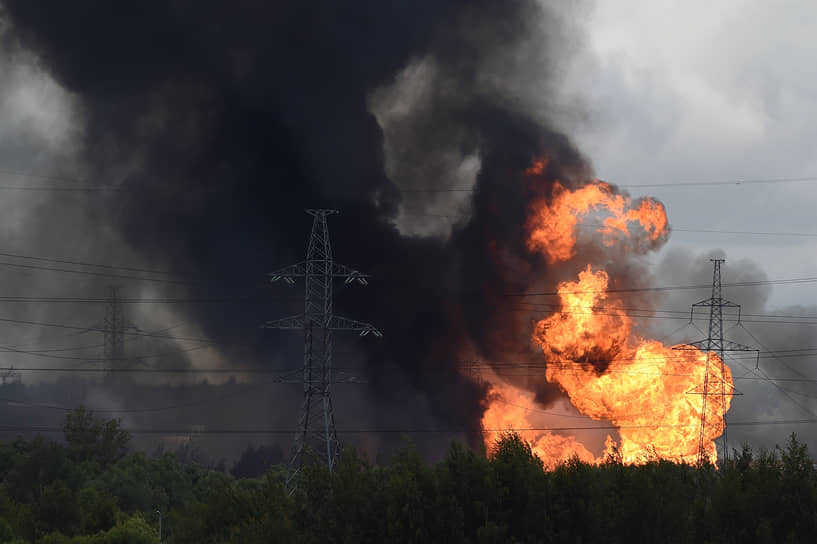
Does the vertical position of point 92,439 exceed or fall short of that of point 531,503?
it falls short

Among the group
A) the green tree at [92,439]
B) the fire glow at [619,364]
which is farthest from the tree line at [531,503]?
the green tree at [92,439]

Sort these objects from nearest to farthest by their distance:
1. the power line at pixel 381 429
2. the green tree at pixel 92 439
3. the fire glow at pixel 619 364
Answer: the fire glow at pixel 619 364
the power line at pixel 381 429
the green tree at pixel 92 439

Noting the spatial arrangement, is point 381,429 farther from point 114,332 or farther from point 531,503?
point 531,503

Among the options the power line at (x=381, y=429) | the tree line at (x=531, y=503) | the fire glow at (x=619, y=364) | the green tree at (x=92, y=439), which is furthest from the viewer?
the green tree at (x=92, y=439)

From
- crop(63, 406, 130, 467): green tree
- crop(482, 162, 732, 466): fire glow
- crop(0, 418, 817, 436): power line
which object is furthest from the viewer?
crop(63, 406, 130, 467): green tree

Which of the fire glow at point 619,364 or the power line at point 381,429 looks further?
the power line at point 381,429

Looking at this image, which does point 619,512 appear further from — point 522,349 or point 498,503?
point 522,349

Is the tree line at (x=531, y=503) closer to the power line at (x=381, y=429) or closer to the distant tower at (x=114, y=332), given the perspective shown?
the power line at (x=381, y=429)

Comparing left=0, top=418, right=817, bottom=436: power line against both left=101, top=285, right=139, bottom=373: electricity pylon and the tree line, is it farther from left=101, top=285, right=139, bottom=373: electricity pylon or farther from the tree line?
the tree line

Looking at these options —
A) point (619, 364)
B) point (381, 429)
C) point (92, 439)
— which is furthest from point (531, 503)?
point (92, 439)

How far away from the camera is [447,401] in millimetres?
114438

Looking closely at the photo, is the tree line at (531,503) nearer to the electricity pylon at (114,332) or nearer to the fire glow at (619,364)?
the fire glow at (619,364)

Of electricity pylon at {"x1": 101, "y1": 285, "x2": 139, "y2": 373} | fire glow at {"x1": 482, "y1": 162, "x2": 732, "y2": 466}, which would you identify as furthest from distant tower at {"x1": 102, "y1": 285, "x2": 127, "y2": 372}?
fire glow at {"x1": 482, "y1": 162, "x2": 732, "y2": 466}

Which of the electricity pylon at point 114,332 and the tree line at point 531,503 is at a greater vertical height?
the electricity pylon at point 114,332
